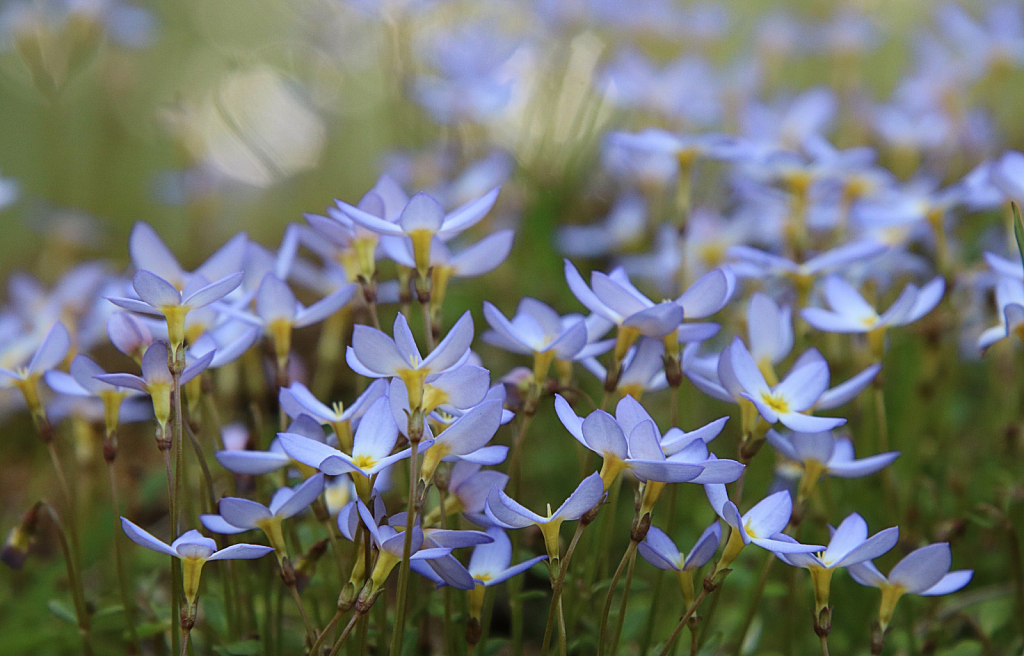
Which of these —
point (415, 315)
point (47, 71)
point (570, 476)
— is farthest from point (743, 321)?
point (47, 71)

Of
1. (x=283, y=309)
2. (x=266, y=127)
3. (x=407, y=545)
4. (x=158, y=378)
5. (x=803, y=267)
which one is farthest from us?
(x=266, y=127)

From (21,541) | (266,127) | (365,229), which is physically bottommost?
(266,127)

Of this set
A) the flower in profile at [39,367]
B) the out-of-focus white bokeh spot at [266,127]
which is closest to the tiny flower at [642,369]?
the flower in profile at [39,367]

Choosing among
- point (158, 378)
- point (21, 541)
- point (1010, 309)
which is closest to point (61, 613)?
point (21, 541)

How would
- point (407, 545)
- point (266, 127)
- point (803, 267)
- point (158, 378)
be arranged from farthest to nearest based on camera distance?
1. point (266, 127)
2. point (803, 267)
3. point (158, 378)
4. point (407, 545)

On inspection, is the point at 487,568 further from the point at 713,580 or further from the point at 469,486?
the point at 713,580

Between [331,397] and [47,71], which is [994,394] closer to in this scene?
[331,397]

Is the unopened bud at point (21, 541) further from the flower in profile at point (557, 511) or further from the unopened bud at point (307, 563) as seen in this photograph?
the flower in profile at point (557, 511)
